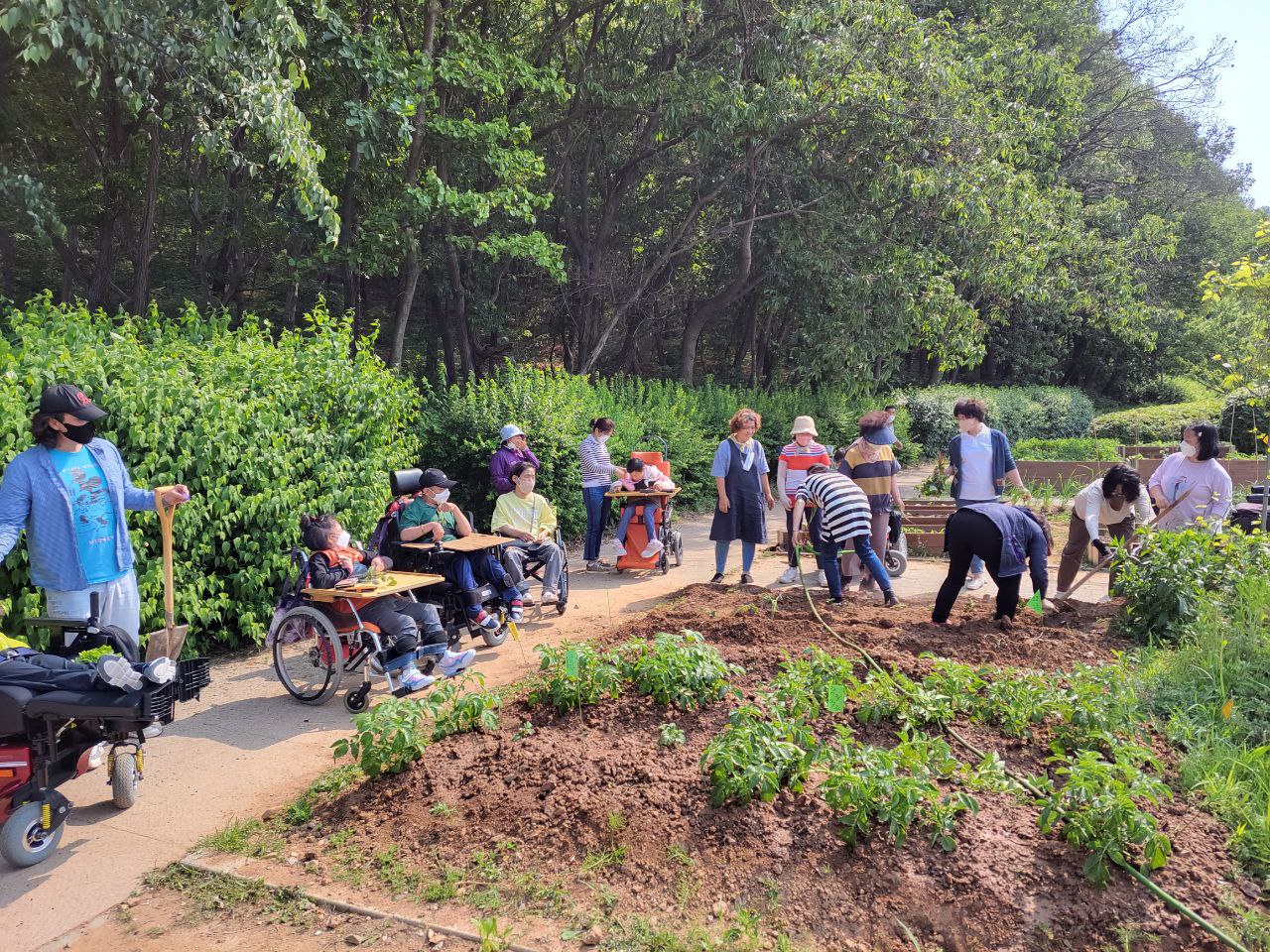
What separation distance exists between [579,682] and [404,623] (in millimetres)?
1487

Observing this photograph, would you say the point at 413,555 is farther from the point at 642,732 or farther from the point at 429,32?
the point at 429,32

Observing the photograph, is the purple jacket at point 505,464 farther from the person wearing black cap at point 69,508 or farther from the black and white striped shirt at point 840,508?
the person wearing black cap at point 69,508

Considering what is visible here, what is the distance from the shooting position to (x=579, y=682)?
16.7ft

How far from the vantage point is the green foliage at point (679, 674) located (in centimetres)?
500

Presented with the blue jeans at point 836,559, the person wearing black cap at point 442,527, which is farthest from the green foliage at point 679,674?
the blue jeans at point 836,559

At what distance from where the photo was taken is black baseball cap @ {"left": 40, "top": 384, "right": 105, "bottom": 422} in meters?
4.66

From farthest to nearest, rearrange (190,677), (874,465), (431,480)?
(874,465) < (431,480) < (190,677)

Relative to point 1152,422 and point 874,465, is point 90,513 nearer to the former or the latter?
point 874,465

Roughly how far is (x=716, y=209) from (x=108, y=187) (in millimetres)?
12209

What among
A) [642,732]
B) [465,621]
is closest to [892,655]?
[642,732]

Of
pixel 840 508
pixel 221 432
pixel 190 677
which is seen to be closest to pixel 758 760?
pixel 190 677

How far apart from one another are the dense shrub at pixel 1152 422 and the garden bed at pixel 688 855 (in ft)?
71.2

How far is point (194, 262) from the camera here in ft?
59.8

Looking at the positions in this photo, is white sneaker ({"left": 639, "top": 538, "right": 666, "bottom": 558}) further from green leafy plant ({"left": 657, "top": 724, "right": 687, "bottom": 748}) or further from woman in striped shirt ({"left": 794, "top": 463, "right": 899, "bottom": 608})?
green leafy plant ({"left": 657, "top": 724, "right": 687, "bottom": 748})
